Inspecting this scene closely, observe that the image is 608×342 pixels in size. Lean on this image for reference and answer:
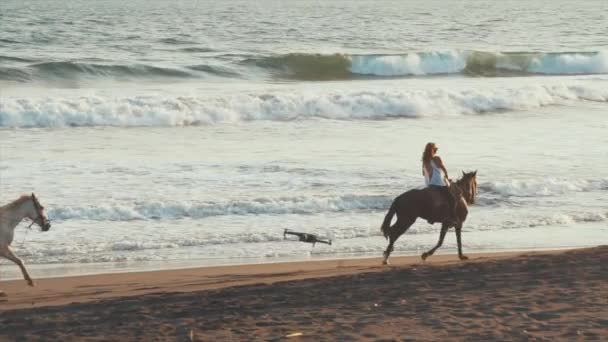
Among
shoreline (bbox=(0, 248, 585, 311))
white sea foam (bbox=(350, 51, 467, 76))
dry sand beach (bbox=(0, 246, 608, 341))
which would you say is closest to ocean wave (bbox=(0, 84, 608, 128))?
white sea foam (bbox=(350, 51, 467, 76))

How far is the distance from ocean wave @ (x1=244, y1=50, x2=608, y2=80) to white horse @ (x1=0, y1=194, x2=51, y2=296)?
29136 millimetres

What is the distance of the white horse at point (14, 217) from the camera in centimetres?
1255

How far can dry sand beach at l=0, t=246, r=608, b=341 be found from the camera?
9391 millimetres

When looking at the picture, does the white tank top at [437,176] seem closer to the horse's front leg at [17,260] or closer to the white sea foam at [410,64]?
the horse's front leg at [17,260]

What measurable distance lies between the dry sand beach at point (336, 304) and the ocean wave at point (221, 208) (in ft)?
11.8

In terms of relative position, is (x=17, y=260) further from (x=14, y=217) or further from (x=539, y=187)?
(x=539, y=187)

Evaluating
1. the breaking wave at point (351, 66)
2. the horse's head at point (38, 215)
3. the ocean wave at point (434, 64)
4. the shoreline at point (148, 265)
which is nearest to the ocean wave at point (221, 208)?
the shoreline at point (148, 265)

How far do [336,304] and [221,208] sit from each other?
6.90 metres

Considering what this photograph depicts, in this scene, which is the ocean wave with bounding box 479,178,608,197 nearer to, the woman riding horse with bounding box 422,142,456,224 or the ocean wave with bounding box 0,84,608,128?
the woman riding horse with bounding box 422,142,456,224

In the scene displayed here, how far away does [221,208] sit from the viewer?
17.1 m

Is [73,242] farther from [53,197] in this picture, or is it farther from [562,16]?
[562,16]

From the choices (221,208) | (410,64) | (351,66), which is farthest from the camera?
(410,64)

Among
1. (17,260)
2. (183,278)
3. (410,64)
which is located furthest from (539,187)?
(410,64)

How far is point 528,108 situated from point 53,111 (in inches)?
540
